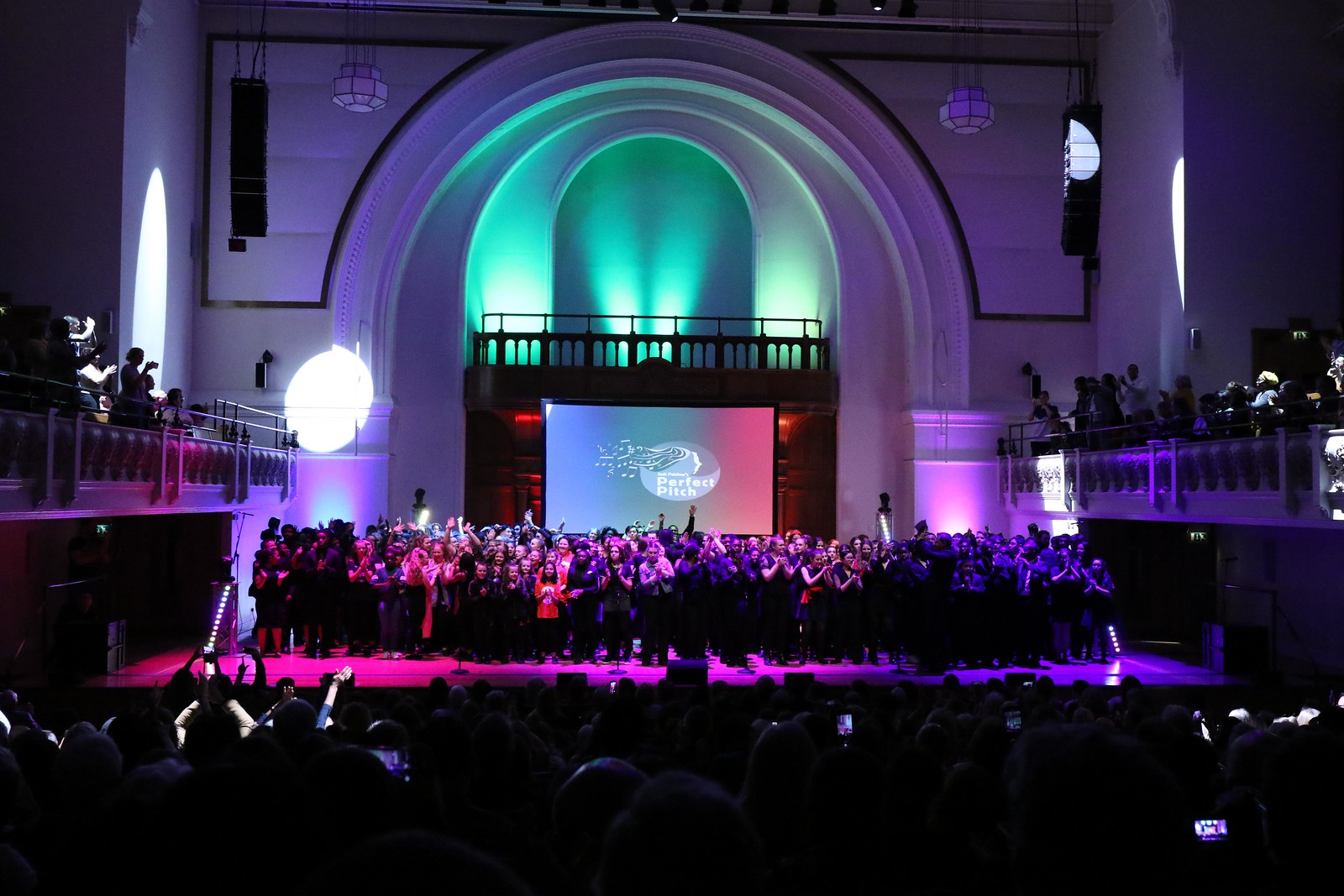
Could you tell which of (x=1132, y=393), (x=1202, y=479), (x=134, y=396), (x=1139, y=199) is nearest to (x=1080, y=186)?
(x=1139, y=199)

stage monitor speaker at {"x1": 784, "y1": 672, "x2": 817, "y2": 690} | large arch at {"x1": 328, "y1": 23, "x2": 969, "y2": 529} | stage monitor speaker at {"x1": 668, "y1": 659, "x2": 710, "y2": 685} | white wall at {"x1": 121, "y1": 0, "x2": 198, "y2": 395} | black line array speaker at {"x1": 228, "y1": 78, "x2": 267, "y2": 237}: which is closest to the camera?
stage monitor speaker at {"x1": 784, "y1": 672, "x2": 817, "y2": 690}

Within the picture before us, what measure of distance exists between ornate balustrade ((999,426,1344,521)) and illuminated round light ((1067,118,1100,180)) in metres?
4.57

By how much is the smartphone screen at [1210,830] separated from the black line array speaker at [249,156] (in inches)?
630

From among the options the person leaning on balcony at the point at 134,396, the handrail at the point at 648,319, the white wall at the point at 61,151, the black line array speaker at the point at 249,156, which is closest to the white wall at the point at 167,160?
the white wall at the point at 61,151

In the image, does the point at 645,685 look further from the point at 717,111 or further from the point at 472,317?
the point at 717,111

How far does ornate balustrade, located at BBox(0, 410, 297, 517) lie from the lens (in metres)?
10.0

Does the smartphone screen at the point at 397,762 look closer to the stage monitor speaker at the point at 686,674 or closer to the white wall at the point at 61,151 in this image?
the stage monitor speaker at the point at 686,674

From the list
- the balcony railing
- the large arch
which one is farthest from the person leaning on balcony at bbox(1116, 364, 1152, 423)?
the balcony railing

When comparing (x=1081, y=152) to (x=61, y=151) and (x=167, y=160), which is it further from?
(x=61, y=151)

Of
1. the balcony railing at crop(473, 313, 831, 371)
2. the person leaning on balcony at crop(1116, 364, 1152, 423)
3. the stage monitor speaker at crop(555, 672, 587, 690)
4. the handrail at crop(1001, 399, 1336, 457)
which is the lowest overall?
the stage monitor speaker at crop(555, 672, 587, 690)

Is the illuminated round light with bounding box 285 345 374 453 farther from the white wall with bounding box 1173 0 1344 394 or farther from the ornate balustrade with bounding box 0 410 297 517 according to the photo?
the white wall with bounding box 1173 0 1344 394

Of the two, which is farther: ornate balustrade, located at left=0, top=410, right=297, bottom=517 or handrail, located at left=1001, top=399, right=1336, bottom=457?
handrail, located at left=1001, top=399, right=1336, bottom=457

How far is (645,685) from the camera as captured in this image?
8.82m

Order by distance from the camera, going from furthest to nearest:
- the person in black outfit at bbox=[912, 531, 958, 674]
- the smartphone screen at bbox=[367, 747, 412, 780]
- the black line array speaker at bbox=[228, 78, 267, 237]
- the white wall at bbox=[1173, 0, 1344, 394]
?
the white wall at bbox=[1173, 0, 1344, 394] < the black line array speaker at bbox=[228, 78, 267, 237] < the person in black outfit at bbox=[912, 531, 958, 674] < the smartphone screen at bbox=[367, 747, 412, 780]
